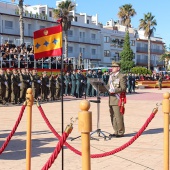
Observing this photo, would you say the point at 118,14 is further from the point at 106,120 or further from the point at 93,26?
the point at 106,120

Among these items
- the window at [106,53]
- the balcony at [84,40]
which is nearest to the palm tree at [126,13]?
the window at [106,53]

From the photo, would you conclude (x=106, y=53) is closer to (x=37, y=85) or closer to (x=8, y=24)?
(x=8, y=24)

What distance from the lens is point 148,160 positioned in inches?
315

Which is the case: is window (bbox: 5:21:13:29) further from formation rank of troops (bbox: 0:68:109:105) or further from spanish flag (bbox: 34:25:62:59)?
spanish flag (bbox: 34:25:62:59)

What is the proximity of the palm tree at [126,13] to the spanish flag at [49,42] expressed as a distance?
248ft

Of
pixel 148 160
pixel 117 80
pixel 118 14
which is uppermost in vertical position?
pixel 118 14

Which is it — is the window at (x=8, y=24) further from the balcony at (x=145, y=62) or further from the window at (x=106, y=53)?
the balcony at (x=145, y=62)

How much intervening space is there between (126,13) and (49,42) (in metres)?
76.5

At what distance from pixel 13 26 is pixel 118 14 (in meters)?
31.4

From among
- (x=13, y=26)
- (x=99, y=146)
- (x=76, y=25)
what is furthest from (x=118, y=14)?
(x=99, y=146)

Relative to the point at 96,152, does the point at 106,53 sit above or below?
above

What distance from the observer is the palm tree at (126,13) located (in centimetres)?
8188

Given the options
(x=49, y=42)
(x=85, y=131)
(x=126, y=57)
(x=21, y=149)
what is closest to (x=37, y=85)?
(x=21, y=149)

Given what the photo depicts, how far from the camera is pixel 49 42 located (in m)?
7.52
